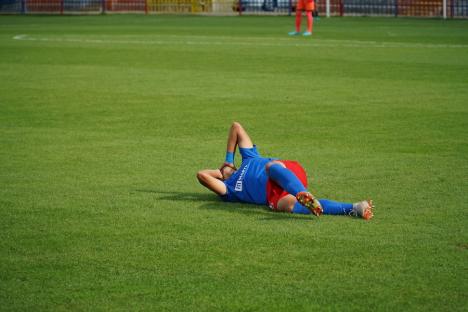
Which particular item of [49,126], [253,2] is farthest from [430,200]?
[253,2]

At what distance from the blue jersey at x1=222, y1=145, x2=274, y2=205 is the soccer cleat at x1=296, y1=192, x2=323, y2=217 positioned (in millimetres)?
774

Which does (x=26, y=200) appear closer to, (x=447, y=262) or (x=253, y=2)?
(x=447, y=262)

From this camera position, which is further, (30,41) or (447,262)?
(30,41)

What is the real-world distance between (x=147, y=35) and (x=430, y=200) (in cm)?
2453

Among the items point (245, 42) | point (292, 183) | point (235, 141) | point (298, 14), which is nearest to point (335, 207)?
point (292, 183)

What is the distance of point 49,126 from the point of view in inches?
580

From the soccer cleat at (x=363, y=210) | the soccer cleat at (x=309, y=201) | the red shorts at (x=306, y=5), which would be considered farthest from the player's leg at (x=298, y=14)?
the soccer cleat at (x=309, y=201)

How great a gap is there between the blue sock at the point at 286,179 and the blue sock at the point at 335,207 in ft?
0.95

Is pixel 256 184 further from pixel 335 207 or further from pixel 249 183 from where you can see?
pixel 335 207

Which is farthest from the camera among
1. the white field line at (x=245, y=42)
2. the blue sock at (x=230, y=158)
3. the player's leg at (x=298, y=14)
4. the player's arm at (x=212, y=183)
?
the player's leg at (x=298, y=14)

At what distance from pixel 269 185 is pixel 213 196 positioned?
0.92 metres

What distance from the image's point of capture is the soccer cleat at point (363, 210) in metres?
8.76

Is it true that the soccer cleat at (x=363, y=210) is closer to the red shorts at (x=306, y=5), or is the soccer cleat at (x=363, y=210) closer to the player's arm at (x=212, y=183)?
the player's arm at (x=212, y=183)

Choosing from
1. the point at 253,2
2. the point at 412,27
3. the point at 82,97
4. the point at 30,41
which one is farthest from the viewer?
the point at 253,2
